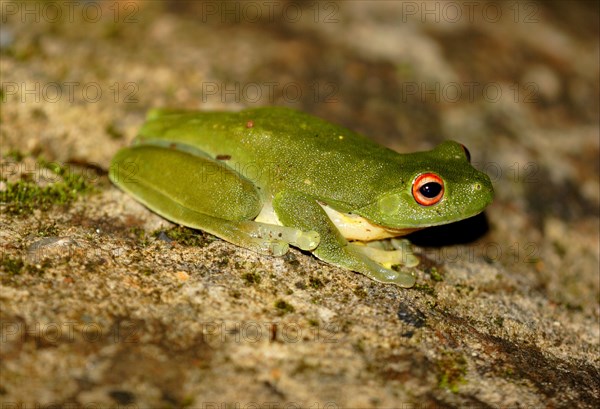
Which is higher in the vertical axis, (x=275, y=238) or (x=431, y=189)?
(x=431, y=189)

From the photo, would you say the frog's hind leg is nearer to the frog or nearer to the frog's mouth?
the frog

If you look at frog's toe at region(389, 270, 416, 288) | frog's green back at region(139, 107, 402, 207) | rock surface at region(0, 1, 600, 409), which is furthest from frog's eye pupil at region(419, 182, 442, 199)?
rock surface at region(0, 1, 600, 409)

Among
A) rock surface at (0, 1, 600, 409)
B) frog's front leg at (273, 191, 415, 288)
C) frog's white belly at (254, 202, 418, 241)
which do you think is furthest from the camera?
frog's white belly at (254, 202, 418, 241)

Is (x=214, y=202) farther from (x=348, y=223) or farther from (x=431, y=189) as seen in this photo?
(x=431, y=189)

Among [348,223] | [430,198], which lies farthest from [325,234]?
[430,198]

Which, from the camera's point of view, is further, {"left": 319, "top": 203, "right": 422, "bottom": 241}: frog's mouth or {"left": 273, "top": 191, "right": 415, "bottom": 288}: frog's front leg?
{"left": 319, "top": 203, "right": 422, "bottom": 241}: frog's mouth

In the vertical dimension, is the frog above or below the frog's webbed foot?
above


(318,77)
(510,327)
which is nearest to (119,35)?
(318,77)

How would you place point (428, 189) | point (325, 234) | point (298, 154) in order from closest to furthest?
point (428, 189), point (325, 234), point (298, 154)
